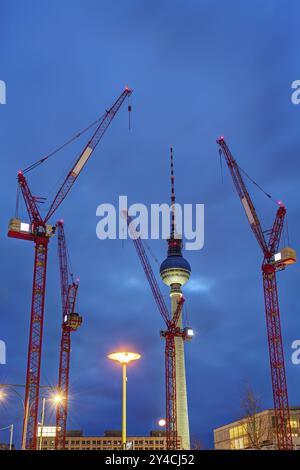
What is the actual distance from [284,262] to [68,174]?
47.7 m

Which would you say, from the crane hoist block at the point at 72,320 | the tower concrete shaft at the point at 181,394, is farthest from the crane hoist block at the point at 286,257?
the tower concrete shaft at the point at 181,394

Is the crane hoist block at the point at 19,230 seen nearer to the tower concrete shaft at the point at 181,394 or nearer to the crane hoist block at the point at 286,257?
the crane hoist block at the point at 286,257

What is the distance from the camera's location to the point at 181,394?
183 m

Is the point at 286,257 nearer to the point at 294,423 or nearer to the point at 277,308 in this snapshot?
the point at 277,308

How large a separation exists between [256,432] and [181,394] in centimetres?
7924

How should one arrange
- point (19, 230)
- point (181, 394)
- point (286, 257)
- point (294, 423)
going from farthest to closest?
point (181, 394) < point (294, 423) < point (286, 257) < point (19, 230)

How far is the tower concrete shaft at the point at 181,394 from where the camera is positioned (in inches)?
6914

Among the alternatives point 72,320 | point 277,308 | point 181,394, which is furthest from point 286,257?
point 181,394

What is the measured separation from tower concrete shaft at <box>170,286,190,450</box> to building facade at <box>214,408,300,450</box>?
1055cm

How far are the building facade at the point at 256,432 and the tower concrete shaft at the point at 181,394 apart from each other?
1055cm

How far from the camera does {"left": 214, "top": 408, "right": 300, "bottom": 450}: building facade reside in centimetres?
11790
